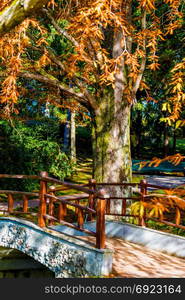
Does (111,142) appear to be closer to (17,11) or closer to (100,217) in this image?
(100,217)

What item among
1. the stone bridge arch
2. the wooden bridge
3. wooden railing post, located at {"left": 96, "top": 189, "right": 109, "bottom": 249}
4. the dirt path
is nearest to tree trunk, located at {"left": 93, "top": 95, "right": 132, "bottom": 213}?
the wooden bridge

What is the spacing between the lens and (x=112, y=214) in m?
11.2

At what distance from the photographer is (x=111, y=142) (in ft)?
38.3

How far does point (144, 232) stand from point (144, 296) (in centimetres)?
411

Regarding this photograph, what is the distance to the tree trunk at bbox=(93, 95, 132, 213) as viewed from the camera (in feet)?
38.3

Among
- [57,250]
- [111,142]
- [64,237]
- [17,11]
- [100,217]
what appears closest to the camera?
[17,11]

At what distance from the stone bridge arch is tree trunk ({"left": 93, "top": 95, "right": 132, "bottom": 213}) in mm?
3227

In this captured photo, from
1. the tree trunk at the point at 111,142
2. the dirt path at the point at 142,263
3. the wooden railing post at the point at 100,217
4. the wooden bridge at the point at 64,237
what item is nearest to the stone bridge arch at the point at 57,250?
the wooden bridge at the point at 64,237

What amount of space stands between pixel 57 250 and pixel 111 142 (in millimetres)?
4488

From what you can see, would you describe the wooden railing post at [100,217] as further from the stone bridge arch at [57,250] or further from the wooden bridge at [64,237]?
the stone bridge arch at [57,250]

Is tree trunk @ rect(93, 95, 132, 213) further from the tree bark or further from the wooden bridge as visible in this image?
the tree bark

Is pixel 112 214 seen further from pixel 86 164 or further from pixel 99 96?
pixel 86 164

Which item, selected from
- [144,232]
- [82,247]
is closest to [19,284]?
[82,247]

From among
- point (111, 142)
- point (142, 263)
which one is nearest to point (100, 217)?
point (142, 263)
